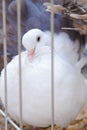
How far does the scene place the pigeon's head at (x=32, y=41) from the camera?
958 millimetres

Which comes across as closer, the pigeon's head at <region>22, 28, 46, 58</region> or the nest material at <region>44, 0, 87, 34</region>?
the pigeon's head at <region>22, 28, 46, 58</region>

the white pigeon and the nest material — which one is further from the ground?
the nest material

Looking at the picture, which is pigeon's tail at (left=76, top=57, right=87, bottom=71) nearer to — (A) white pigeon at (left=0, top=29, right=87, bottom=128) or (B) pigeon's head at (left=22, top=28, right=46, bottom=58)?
(A) white pigeon at (left=0, top=29, right=87, bottom=128)

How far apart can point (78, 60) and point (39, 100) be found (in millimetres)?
278

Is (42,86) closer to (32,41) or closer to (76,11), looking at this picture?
(32,41)

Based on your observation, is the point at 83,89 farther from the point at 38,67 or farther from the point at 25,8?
the point at 25,8

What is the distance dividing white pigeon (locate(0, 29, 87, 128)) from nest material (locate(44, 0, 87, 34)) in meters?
0.11

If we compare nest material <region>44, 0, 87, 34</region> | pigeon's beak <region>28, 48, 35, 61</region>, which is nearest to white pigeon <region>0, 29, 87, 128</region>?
pigeon's beak <region>28, 48, 35, 61</region>

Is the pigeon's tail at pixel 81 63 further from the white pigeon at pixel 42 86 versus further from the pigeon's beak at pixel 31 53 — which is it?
the pigeon's beak at pixel 31 53

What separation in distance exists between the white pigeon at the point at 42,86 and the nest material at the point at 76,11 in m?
0.11

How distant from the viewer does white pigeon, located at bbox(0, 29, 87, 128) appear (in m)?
1.01

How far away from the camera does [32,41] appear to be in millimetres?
976

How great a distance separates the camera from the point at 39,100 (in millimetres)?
1016

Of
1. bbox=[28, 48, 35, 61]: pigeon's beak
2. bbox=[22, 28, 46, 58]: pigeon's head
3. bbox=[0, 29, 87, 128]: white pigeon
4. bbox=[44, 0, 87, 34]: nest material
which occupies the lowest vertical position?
bbox=[0, 29, 87, 128]: white pigeon
